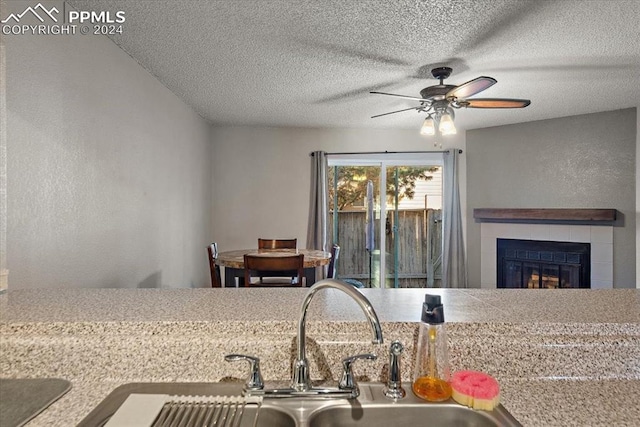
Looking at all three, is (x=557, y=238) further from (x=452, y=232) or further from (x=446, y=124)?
(x=446, y=124)

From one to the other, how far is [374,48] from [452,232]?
3344mm

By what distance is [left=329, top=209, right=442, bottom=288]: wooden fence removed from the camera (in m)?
5.70

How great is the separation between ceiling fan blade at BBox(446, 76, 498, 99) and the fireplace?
3041mm

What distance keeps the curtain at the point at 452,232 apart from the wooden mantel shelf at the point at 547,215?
31 centimetres

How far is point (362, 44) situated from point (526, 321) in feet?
7.55

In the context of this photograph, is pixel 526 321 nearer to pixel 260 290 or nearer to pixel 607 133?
pixel 260 290

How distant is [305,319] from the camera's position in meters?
0.85

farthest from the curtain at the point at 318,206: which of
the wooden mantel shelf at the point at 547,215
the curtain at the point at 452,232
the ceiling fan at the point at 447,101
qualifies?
the ceiling fan at the point at 447,101

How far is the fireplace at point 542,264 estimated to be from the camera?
4.76 metres

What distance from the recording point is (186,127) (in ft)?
14.1

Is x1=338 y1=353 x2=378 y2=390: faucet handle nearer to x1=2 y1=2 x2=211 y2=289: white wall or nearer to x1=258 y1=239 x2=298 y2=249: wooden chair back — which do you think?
x1=2 y1=2 x2=211 y2=289: white wall

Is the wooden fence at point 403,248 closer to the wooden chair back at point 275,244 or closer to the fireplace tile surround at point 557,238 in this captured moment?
the fireplace tile surround at point 557,238

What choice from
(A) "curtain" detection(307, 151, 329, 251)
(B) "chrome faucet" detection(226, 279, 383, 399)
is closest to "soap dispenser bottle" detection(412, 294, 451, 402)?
(B) "chrome faucet" detection(226, 279, 383, 399)

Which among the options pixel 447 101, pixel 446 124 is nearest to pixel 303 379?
pixel 446 124
